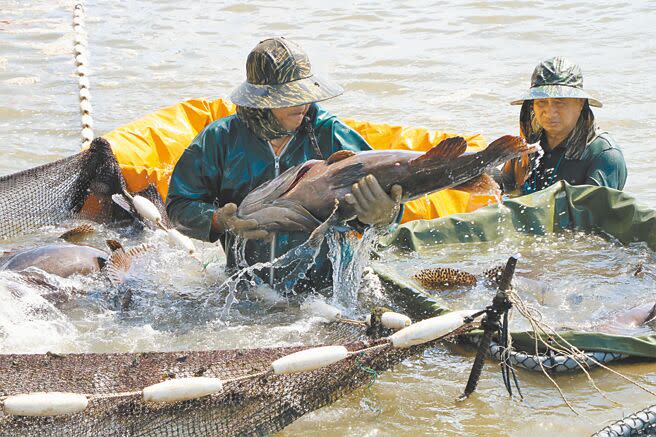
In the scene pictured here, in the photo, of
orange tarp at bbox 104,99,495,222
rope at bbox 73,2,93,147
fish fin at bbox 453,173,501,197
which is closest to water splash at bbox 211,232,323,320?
fish fin at bbox 453,173,501,197

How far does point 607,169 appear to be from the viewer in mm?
5973

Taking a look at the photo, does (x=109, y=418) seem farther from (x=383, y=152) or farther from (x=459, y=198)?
(x=459, y=198)

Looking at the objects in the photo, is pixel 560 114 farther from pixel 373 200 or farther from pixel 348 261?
pixel 373 200

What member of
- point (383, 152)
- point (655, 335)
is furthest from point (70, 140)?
point (655, 335)

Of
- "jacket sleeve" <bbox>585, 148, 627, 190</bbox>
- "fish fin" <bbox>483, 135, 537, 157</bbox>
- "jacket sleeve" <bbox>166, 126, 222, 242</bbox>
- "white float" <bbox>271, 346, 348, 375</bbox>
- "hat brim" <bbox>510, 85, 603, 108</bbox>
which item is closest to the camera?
"white float" <bbox>271, 346, 348, 375</bbox>

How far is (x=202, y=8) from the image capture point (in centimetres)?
1541

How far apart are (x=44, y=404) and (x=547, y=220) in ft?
11.3

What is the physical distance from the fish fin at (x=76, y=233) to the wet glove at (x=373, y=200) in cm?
280

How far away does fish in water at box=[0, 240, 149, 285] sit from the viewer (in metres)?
5.42

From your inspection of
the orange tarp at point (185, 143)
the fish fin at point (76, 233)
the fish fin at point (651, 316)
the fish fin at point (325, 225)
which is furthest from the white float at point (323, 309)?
the fish fin at point (76, 233)

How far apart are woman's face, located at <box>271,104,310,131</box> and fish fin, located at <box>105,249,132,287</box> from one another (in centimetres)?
134

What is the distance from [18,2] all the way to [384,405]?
14171 millimetres

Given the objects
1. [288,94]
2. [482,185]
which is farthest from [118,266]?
[482,185]

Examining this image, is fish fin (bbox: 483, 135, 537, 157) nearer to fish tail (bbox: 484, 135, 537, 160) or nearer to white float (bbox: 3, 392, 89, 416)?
fish tail (bbox: 484, 135, 537, 160)
